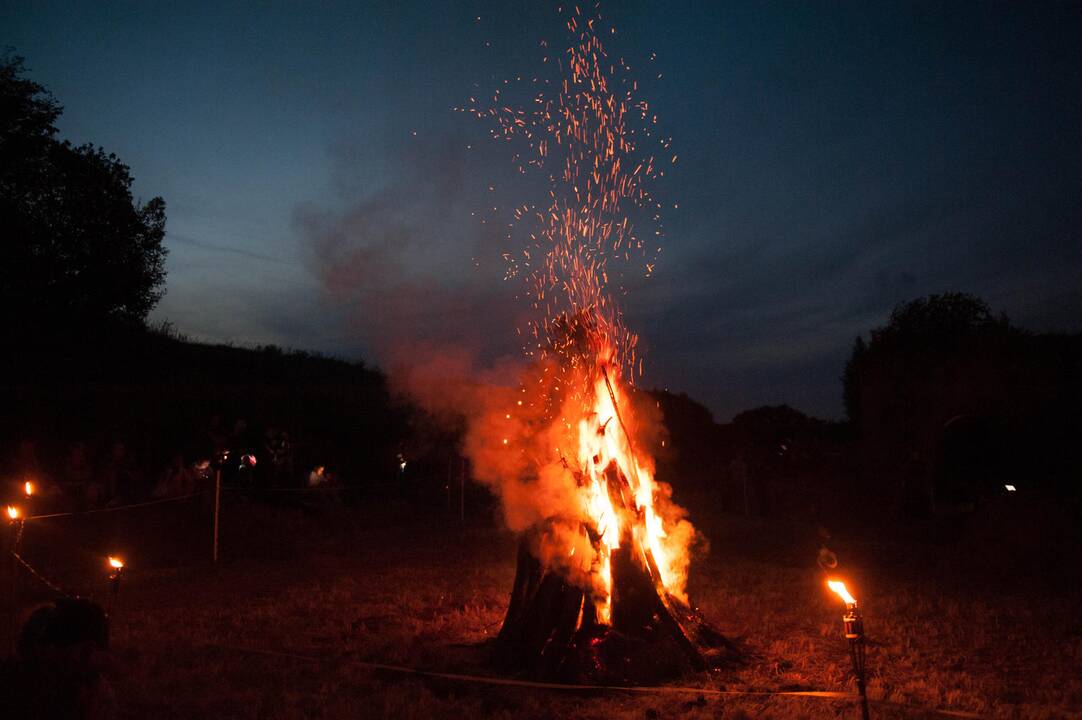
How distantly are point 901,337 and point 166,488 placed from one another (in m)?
21.3

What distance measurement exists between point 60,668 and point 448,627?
4.85 meters

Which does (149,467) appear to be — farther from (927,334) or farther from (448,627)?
(927,334)

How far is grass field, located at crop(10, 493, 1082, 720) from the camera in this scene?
18.8ft

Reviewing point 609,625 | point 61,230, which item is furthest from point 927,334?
point 61,230

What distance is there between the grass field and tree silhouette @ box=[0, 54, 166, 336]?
12.1m

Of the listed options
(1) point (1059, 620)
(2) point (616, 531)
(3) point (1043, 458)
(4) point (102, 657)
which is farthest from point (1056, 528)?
(4) point (102, 657)

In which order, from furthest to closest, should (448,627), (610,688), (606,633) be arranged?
(448,627)
(606,633)
(610,688)

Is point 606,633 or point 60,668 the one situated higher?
point 60,668

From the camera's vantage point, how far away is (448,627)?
820cm

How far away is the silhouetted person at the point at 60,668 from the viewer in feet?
11.9

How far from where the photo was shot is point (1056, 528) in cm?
1227

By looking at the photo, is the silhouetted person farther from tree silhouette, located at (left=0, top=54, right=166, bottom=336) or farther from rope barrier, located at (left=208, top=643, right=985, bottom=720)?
tree silhouette, located at (left=0, top=54, right=166, bottom=336)

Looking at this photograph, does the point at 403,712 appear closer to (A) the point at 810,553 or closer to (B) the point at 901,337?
(A) the point at 810,553

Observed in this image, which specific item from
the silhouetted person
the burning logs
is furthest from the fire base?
the silhouetted person
